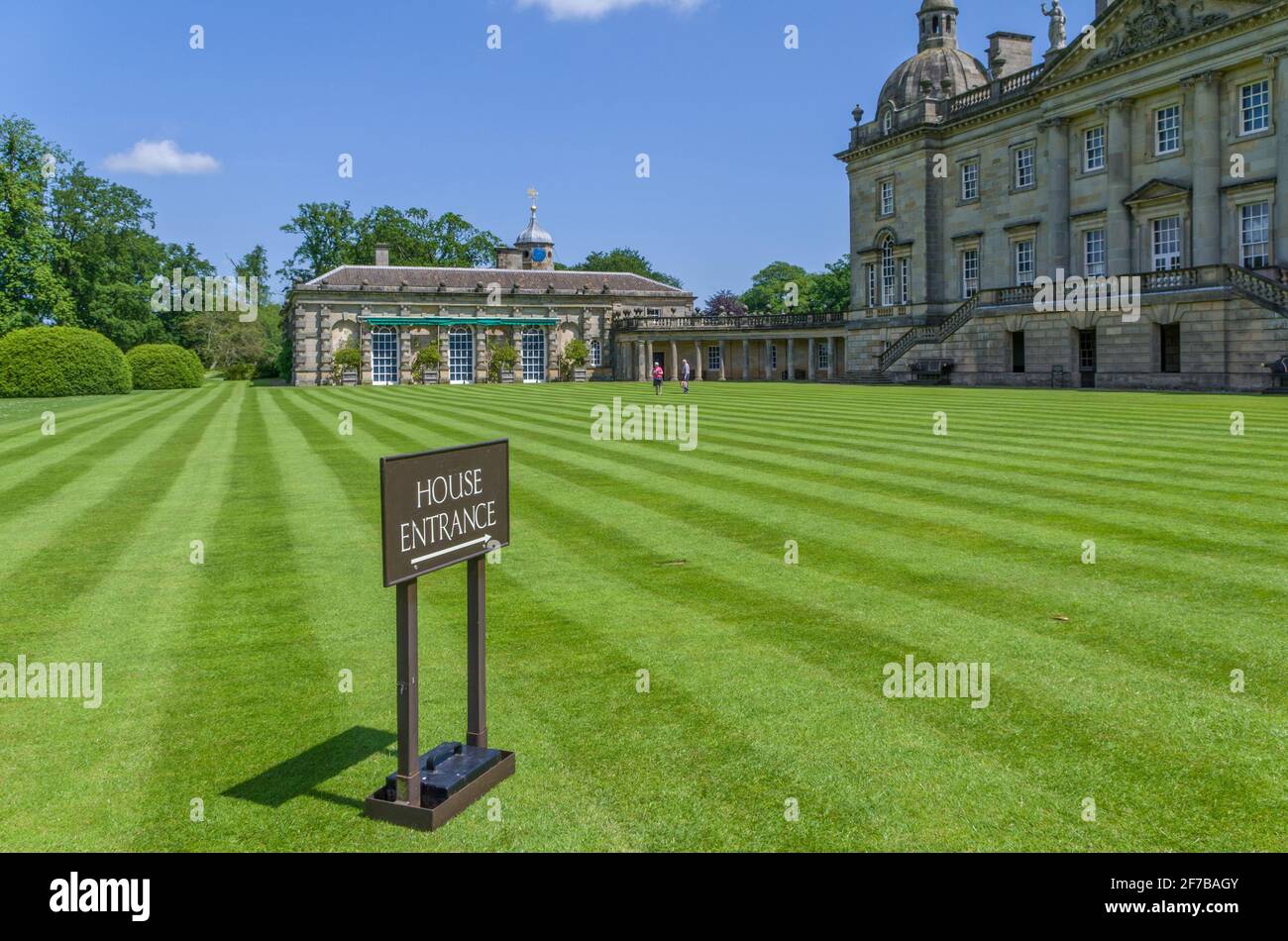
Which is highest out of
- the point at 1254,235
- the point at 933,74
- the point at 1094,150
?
the point at 933,74

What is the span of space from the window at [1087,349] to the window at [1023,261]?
668 cm

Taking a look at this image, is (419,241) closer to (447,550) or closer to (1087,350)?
(1087,350)

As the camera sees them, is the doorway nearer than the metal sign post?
No

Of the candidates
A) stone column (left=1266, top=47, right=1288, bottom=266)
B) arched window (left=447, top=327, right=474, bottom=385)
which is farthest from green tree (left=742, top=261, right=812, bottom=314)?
stone column (left=1266, top=47, right=1288, bottom=266)

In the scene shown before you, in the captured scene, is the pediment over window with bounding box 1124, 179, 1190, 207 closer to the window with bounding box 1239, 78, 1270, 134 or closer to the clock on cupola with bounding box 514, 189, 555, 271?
the window with bounding box 1239, 78, 1270, 134

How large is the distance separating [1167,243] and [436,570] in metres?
49.7

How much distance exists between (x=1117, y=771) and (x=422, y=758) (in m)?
3.69

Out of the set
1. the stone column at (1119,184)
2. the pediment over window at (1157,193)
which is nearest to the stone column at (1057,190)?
the stone column at (1119,184)

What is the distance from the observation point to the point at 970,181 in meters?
58.5

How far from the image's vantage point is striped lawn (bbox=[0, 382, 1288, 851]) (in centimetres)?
494

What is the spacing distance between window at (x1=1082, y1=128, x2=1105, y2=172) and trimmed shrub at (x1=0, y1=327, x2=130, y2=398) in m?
51.0

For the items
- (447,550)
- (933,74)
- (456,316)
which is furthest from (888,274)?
(447,550)

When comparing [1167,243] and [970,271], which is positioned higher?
[970,271]
